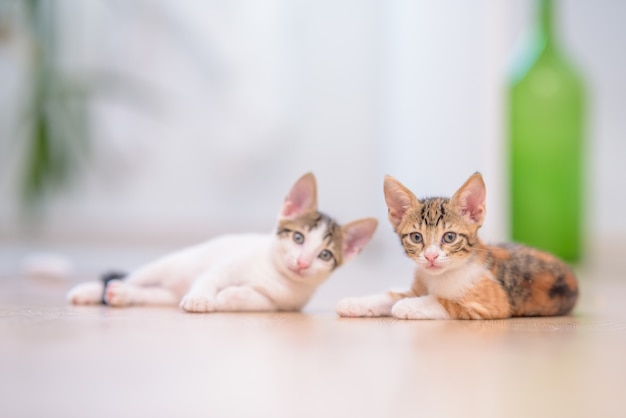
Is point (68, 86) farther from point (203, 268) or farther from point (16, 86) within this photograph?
point (203, 268)

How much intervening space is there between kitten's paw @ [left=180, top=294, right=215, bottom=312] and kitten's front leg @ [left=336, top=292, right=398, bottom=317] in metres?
0.26

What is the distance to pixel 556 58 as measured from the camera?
3.63 m

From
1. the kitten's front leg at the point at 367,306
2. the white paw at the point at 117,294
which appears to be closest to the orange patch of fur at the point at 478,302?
the kitten's front leg at the point at 367,306

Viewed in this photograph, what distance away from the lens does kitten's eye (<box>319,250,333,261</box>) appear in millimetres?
1457

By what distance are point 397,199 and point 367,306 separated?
24 cm

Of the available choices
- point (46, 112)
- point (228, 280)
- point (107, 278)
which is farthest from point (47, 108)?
point (228, 280)

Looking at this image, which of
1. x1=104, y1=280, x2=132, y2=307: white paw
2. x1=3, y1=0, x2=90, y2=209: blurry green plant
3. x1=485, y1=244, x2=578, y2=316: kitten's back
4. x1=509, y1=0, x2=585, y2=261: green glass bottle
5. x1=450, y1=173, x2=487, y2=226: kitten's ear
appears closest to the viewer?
x1=450, y1=173, x2=487, y2=226: kitten's ear

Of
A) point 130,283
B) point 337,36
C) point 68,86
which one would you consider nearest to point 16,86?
point 68,86

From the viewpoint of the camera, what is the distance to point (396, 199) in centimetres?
132

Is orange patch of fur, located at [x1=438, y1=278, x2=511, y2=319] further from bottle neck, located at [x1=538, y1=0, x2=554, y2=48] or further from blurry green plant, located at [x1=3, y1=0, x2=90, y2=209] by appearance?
blurry green plant, located at [x1=3, y1=0, x2=90, y2=209]

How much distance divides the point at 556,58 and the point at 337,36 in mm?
1483

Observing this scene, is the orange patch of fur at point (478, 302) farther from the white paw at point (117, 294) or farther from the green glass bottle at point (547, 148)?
the green glass bottle at point (547, 148)

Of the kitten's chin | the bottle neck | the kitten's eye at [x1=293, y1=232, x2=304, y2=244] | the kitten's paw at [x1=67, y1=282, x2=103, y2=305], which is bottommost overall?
the kitten's paw at [x1=67, y1=282, x2=103, y2=305]

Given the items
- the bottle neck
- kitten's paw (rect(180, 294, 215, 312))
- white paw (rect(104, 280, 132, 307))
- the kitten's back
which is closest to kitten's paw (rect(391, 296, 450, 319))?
the kitten's back
